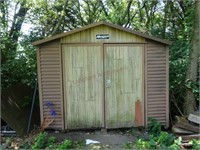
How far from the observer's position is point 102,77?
5652mm

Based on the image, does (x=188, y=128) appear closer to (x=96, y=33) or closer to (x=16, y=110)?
(x=96, y=33)

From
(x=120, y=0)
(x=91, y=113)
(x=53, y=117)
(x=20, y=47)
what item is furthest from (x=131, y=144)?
(x=120, y=0)

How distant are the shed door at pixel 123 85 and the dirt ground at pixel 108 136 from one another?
179 millimetres

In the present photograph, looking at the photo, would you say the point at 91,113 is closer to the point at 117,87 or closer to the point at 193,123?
the point at 117,87

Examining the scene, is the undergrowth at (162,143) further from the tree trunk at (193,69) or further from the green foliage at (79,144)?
the tree trunk at (193,69)

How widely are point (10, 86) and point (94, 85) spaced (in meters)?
2.47

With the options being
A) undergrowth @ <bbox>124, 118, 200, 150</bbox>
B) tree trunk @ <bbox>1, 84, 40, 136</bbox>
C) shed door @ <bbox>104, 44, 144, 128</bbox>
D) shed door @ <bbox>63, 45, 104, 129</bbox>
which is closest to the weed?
undergrowth @ <bbox>124, 118, 200, 150</bbox>

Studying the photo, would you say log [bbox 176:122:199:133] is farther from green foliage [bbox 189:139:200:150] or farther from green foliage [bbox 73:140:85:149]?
green foliage [bbox 73:140:85:149]

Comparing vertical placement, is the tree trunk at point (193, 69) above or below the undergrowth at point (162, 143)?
above

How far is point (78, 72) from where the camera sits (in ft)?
18.5

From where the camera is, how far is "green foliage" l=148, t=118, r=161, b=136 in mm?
5637

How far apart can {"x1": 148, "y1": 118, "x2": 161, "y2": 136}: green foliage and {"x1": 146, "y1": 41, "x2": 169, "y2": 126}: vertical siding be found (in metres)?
0.14

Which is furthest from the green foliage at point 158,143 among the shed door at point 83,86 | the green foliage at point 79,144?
the shed door at point 83,86

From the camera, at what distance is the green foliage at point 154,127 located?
18.5ft
